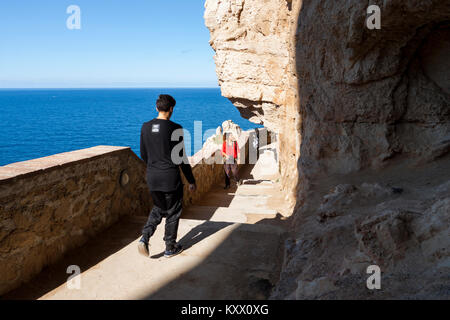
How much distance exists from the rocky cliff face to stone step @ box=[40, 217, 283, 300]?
0.97 ft

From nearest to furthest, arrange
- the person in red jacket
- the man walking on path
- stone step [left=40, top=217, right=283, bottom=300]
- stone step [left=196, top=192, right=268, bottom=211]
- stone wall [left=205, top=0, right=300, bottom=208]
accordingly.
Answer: stone step [left=40, top=217, right=283, bottom=300] → the man walking on path → stone wall [left=205, top=0, right=300, bottom=208] → stone step [left=196, top=192, right=268, bottom=211] → the person in red jacket

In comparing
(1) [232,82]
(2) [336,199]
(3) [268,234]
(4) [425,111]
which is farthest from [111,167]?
(1) [232,82]

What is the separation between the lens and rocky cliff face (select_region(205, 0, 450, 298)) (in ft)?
7.94

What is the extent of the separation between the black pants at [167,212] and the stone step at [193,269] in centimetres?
24

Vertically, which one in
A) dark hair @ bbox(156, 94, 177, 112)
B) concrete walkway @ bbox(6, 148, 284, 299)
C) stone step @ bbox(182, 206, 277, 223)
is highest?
dark hair @ bbox(156, 94, 177, 112)

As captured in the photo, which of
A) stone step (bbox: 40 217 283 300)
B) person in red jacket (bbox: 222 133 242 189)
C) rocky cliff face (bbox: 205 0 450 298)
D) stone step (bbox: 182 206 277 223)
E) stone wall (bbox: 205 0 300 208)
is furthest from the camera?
Answer: person in red jacket (bbox: 222 133 242 189)

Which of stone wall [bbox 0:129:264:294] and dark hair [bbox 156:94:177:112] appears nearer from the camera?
stone wall [bbox 0:129:264:294]

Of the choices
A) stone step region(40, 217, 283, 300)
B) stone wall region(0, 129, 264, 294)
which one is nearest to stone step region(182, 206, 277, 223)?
stone wall region(0, 129, 264, 294)

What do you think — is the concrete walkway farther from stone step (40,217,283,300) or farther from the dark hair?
the dark hair

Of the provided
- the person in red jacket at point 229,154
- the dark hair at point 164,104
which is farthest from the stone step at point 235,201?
the dark hair at point 164,104

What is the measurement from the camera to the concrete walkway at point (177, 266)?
2998 millimetres

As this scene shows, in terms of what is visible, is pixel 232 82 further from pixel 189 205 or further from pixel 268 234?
pixel 268 234

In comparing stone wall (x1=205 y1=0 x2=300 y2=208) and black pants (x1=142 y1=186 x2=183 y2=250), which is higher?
stone wall (x1=205 y1=0 x2=300 y2=208)

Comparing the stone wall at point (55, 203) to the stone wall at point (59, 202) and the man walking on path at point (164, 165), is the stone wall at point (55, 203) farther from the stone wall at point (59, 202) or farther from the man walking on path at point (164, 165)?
the man walking on path at point (164, 165)
